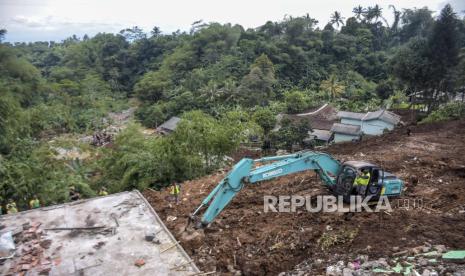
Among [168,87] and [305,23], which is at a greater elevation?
[305,23]

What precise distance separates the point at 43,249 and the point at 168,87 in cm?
3612

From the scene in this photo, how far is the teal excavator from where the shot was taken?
7.25 metres

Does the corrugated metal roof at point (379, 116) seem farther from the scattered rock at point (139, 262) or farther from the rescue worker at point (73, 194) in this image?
the scattered rock at point (139, 262)

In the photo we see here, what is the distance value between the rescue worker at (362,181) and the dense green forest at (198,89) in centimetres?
627

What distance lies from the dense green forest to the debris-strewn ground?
3588 millimetres

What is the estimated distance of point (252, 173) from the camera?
7363 mm

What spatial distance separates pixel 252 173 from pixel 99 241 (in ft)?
10.4

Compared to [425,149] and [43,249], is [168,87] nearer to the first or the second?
[425,149]

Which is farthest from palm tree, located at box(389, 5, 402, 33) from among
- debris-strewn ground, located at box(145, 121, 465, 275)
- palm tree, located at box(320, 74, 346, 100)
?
debris-strewn ground, located at box(145, 121, 465, 275)

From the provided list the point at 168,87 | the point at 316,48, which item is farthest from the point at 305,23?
the point at 168,87

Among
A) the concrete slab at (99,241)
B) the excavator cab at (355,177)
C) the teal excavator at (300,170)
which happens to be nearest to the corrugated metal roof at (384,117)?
the teal excavator at (300,170)

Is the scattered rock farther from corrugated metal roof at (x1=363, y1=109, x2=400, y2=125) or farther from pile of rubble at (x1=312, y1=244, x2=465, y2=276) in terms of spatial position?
corrugated metal roof at (x1=363, y1=109, x2=400, y2=125)

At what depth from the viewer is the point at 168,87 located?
138 feet

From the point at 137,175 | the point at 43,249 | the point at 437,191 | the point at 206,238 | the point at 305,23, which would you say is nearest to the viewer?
the point at 43,249
